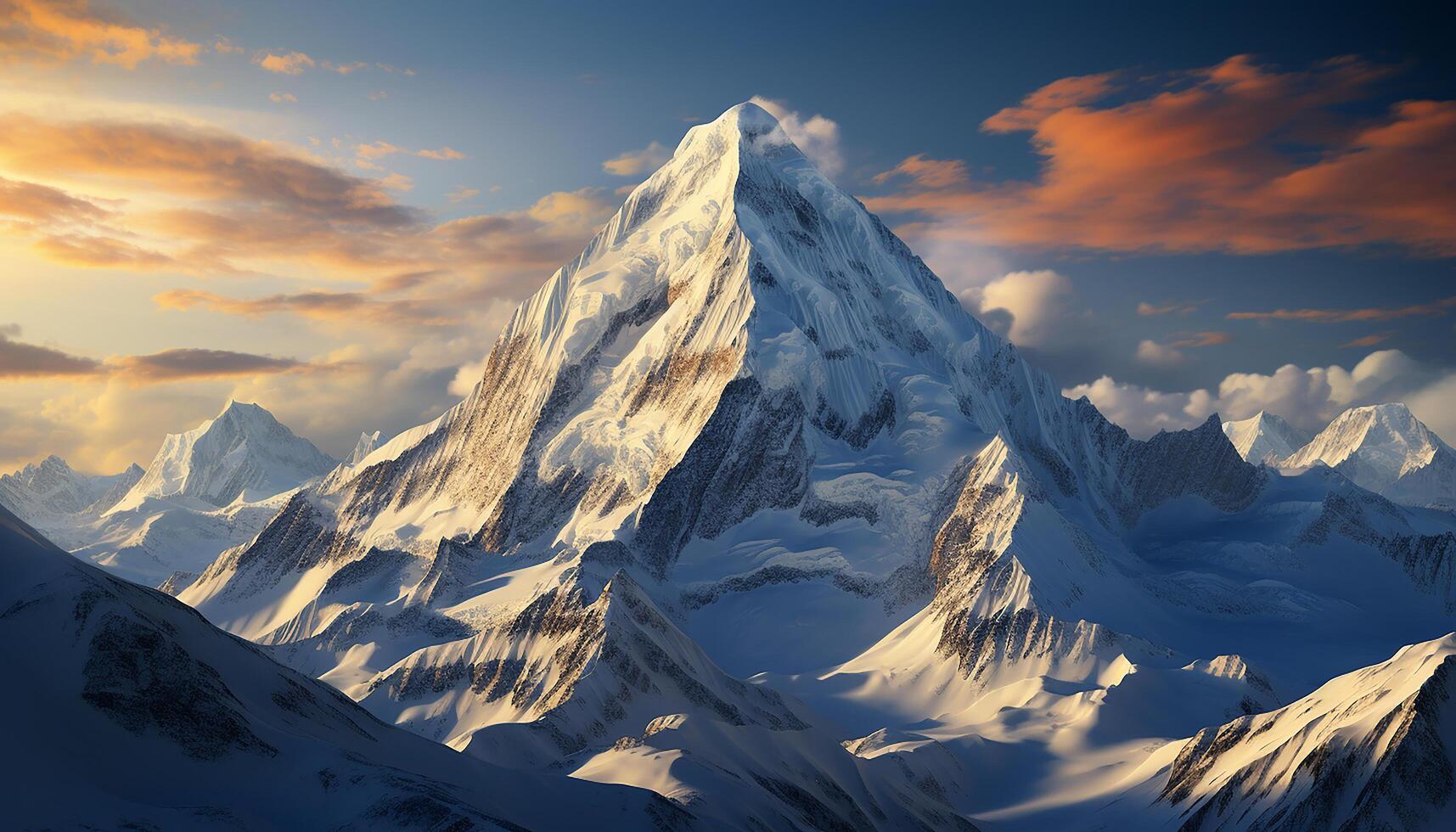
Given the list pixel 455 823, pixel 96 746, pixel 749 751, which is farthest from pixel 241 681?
pixel 749 751

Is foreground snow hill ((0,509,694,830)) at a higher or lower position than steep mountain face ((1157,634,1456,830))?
higher

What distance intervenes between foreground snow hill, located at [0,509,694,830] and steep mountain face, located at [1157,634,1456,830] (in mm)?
83940

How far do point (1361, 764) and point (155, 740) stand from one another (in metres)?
131

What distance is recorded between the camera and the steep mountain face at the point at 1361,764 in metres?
153

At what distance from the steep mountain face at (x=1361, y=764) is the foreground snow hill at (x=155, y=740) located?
83940 mm

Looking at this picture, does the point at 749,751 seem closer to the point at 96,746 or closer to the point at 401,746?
the point at 401,746

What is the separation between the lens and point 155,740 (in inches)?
4018

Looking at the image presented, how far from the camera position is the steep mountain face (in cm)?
15325

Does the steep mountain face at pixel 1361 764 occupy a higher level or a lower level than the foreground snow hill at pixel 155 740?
lower

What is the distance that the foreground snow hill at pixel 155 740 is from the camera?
9294 centimetres

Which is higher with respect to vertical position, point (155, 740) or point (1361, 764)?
point (155, 740)

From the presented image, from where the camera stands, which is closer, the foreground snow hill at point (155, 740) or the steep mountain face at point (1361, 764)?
the foreground snow hill at point (155, 740)

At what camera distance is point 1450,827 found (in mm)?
150875

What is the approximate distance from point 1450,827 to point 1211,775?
139 feet
